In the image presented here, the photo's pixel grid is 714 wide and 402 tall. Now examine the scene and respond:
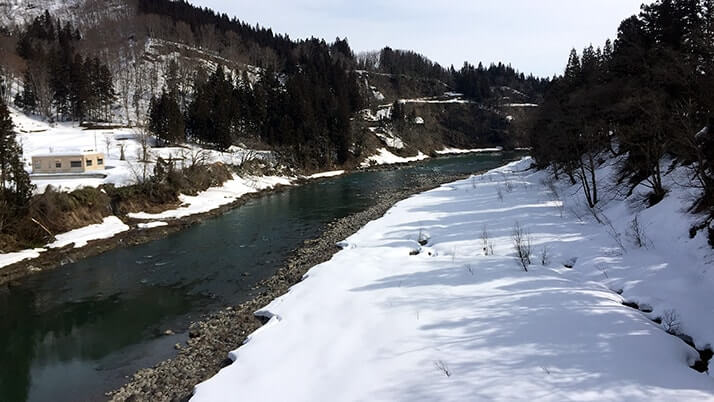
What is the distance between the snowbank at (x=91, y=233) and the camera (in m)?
19.9

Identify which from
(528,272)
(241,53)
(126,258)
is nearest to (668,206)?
(528,272)

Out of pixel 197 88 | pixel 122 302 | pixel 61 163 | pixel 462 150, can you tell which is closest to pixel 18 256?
pixel 122 302

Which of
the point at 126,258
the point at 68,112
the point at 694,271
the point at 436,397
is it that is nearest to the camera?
the point at 436,397

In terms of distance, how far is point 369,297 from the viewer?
429 inches

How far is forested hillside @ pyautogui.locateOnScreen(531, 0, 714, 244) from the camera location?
36.2ft

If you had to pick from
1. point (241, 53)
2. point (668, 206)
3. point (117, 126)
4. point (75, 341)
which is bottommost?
point (75, 341)

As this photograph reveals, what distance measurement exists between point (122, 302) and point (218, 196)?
19.8 meters

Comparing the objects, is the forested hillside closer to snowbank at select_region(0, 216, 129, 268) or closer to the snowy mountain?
snowbank at select_region(0, 216, 129, 268)

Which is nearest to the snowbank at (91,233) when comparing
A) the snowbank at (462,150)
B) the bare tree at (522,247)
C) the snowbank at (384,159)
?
the bare tree at (522,247)

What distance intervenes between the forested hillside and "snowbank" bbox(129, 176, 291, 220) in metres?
24.3

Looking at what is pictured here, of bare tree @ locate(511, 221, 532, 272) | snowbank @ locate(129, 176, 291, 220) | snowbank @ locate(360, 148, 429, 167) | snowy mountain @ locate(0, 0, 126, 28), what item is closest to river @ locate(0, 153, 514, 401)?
snowbank @ locate(129, 176, 291, 220)

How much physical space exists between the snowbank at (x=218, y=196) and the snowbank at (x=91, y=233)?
5.86ft

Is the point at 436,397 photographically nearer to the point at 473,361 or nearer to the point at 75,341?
the point at 473,361

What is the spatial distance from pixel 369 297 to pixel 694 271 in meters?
7.79
